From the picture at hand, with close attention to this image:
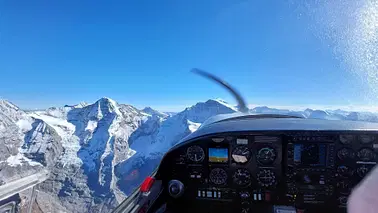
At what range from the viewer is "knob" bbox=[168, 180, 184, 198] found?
3.19 metres

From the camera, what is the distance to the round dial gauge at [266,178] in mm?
3318

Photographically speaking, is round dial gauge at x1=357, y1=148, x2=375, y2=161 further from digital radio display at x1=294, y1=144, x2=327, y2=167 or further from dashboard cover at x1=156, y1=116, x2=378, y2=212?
digital radio display at x1=294, y1=144, x2=327, y2=167

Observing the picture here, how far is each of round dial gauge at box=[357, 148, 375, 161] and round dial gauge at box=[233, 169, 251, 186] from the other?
151 centimetres

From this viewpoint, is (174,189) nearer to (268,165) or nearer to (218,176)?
(218,176)

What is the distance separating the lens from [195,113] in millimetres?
199375

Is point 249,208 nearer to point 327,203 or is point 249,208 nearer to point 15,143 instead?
point 327,203

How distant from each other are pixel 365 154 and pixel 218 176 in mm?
2033

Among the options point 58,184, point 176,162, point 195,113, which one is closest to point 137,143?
point 195,113

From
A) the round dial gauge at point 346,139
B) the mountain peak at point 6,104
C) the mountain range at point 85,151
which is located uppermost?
the mountain peak at point 6,104

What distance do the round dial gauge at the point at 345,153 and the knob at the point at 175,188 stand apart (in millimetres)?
2235

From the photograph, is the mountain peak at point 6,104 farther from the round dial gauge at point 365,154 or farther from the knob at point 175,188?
the round dial gauge at point 365,154

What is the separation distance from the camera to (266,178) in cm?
334

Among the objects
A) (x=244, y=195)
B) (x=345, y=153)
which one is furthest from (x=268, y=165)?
(x=345, y=153)

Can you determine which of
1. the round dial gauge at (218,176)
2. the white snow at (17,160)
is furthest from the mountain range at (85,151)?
the round dial gauge at (218,176)
